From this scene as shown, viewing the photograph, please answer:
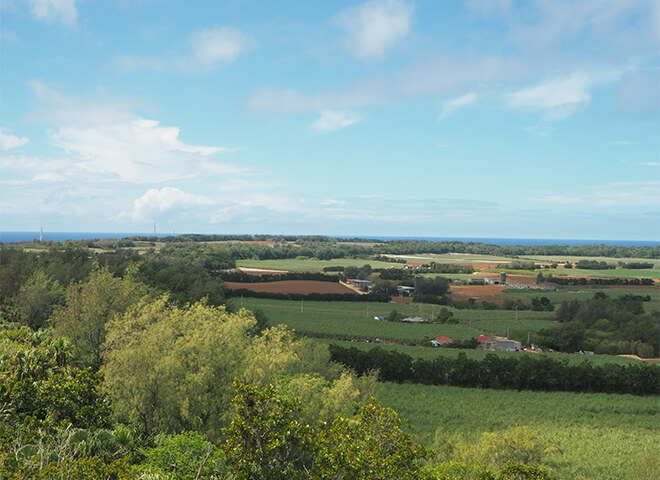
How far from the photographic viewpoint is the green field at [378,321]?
83688mm

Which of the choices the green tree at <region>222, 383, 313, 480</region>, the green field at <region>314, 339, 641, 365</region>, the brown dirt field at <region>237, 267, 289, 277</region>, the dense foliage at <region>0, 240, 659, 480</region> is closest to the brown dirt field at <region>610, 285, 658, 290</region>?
the green field at <region>314, 339, 641, 365</region>

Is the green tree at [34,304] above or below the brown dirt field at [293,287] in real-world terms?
above

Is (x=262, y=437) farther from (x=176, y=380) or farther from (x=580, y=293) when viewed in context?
(x=580, y=293)

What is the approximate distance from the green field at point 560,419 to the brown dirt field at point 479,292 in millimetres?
54189

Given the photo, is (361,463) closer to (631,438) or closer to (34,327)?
(631,438)

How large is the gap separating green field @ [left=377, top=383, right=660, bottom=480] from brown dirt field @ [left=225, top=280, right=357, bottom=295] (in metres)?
57.0

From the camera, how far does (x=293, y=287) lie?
373ft

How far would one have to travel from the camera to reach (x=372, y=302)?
112000mm

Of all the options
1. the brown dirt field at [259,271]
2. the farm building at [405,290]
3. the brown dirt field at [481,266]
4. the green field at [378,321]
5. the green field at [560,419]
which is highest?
the brown dirt field at [481,266]

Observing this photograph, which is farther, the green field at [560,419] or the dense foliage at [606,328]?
the dense foliage at [606,328]

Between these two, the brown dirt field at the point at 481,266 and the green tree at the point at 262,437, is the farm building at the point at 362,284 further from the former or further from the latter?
the green tree at the point at 262,437

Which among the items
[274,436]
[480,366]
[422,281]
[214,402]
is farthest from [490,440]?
[422,281]

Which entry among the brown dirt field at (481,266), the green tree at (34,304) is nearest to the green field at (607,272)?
the brown dirt field at (481,266)

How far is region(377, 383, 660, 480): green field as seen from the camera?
1414 inches
